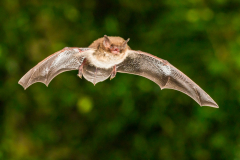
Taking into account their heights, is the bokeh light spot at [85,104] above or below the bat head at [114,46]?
below

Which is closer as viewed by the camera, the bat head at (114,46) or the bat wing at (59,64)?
the bat head at (114,46)

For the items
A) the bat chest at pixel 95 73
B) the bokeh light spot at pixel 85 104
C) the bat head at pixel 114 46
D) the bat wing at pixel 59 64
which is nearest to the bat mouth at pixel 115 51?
the bat head at pixel 114 46

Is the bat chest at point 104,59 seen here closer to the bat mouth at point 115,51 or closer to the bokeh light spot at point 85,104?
the bat mouth at point 115,51

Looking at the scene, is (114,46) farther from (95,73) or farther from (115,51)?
(95,73)

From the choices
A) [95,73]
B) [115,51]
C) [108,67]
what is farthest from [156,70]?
[115,51]

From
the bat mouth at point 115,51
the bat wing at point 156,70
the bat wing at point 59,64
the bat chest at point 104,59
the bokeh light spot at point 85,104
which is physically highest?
the bat wing at point 156,70

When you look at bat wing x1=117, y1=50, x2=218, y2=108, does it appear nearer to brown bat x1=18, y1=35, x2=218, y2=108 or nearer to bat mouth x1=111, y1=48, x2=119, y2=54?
brown bat x1=18, y1=35, x2=218, y2=108

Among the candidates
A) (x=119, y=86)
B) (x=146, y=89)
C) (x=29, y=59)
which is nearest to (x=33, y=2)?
(x=29, y=59)

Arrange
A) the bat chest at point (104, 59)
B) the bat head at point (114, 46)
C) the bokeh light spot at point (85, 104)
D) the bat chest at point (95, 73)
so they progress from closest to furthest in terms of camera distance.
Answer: the bat head at point (114, 46) → the bat chest at point (104, 59) → the bat chest at point (95, 73) → the bokeh light spot at point (85, 104)

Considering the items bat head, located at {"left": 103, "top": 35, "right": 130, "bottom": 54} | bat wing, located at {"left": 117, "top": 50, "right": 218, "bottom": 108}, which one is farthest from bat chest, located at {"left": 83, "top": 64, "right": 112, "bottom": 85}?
bat head, located at {"left": 103, "top": 35, "right": 130, "bottom": 54}
